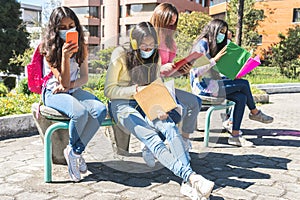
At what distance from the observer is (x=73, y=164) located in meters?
3.06

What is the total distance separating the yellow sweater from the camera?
3127 mm

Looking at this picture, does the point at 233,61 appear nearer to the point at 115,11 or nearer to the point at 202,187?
the point at 202,187

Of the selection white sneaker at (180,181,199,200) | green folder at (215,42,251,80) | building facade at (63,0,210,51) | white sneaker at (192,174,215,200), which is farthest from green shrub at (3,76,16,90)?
white sneaker at (192,174,215,200)

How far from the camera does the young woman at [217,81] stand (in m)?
4.15

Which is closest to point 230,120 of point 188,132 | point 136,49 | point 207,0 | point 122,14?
point 188,132

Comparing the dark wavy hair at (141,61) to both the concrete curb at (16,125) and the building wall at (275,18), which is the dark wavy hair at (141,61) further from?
the building wall at (275,18)

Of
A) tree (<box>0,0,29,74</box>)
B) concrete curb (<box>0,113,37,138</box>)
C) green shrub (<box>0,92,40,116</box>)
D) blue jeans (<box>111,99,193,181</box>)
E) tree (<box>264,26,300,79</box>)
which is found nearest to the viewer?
blue jeans (<box>111,99,193,181</box>)

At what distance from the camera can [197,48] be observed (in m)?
4.02

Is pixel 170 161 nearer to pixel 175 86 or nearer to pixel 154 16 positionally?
pixel 175 86

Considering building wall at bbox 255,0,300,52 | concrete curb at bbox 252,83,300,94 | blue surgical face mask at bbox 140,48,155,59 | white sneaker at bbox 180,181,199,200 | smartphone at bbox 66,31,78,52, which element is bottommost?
white sneaker at bbox 180,181,199,200

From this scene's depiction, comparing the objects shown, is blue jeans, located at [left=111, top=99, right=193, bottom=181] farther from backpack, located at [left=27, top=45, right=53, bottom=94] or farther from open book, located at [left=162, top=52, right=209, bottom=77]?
backpack, located at [left=27, top=45, right=53, bottom=94]

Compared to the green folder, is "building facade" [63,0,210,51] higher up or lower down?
higher up

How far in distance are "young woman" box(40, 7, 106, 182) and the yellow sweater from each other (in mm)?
A: 171

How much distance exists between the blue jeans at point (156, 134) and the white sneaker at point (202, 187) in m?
0.10
